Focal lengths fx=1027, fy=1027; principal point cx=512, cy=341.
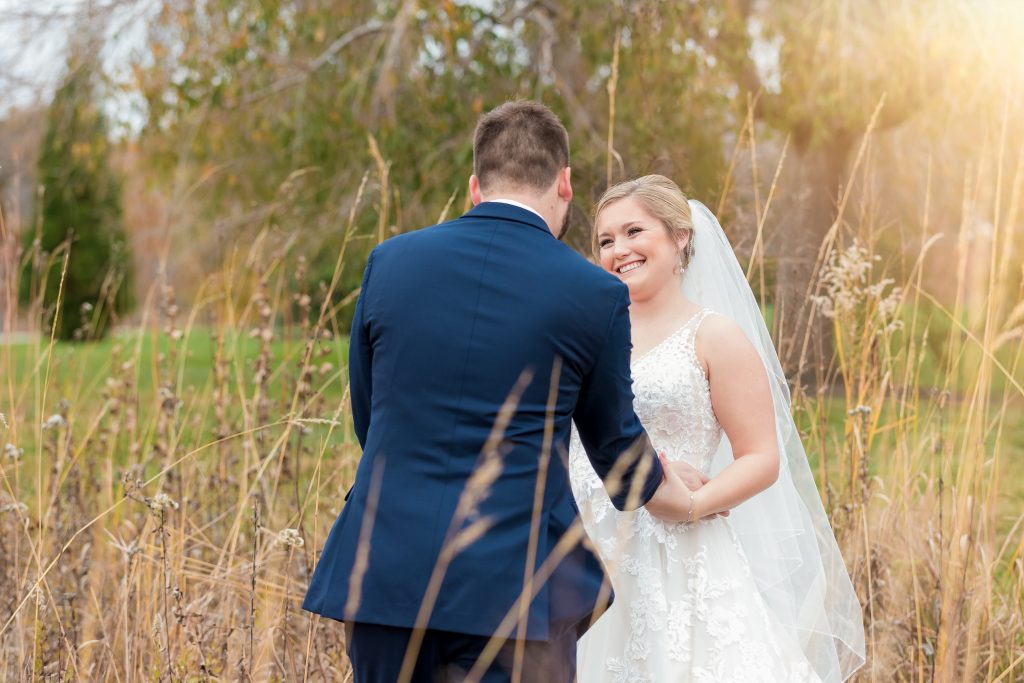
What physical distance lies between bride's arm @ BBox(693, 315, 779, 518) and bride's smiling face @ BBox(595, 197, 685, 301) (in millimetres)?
183

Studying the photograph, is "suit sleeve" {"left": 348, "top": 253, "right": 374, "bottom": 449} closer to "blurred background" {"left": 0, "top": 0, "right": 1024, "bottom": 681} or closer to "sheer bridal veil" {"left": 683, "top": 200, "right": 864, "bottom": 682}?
"sheer bridal veil" {"left": 683, "top": 200, "right": 864, "bottom": 682}

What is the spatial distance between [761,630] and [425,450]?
0.95 metres

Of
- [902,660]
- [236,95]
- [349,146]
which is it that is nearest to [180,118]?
[236,95]

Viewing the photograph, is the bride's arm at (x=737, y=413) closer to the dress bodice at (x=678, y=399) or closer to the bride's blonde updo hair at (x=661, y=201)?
the dress bodice at (x=678, y=399)

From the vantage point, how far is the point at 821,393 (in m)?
3.16

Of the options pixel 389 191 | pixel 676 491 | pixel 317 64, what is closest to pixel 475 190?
pixel 676 491

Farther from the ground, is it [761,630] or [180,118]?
[180,118]

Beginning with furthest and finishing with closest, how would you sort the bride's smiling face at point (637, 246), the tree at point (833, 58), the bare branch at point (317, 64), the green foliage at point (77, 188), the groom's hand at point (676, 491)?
1. the bare branch at point (317, 64)
2. the tree at point (833, 58)
3. the green foliage at point (77, 188)
4. the bride's smiling face at point (637, 246)
5. the groom's hand at point (676, 491)

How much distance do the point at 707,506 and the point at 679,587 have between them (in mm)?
211

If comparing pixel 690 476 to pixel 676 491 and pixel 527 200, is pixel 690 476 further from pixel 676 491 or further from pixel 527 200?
pixel 527 200

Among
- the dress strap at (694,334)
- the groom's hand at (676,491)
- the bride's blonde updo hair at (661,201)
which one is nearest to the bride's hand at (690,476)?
the groom's hand at (676,491)

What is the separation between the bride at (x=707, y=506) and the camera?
2250 millimetres

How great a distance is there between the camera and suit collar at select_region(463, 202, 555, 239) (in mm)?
1881

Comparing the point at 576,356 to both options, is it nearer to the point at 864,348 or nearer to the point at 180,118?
the point at 864,348
